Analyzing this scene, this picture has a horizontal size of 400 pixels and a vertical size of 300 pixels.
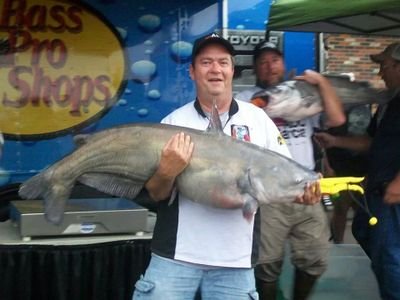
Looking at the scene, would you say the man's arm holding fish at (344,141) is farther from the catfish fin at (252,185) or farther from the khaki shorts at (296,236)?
the catfish fin at (252,185)

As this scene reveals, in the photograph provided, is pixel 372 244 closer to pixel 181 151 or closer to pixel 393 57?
pixel 393 57

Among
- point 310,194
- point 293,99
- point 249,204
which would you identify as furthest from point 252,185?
point 293,99

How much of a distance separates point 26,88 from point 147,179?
101 inches

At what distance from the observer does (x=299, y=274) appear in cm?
417

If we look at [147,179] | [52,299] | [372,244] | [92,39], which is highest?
[92,39]

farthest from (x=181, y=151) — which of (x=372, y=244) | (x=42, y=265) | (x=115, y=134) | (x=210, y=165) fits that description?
(x=372, y=244)

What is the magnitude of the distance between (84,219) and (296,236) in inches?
49.0

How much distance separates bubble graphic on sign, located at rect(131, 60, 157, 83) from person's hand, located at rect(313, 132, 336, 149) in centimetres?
155

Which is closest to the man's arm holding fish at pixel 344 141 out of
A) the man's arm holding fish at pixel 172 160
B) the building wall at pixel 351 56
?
the man's arm holding fish at pixel 172 160

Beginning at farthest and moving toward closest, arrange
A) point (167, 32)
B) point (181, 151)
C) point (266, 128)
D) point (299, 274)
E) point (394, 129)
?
point (167, 32) < point (299, 274) < point (394, 129) < point (266, 128) < point (181, 151)

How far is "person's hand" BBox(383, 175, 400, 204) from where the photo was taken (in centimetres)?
359

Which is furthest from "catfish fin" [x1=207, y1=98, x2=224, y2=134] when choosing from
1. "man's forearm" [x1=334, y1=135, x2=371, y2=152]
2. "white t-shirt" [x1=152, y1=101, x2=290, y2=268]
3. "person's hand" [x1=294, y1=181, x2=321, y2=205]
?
"man's forearm" [x1=334, y1=135, x2=371, y2=152]

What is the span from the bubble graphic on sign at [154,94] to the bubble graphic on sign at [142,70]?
93 mm

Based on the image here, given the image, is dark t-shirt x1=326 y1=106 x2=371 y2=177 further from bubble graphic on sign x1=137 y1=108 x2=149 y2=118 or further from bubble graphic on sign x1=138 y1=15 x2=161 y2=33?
bubble graphic on sign x1=138 y1=15 x2=161 y2=33
